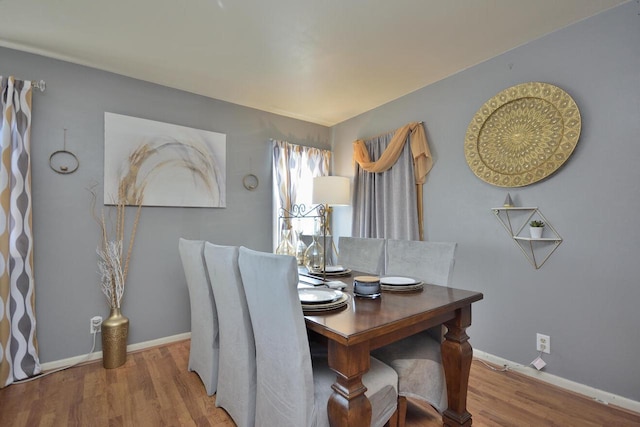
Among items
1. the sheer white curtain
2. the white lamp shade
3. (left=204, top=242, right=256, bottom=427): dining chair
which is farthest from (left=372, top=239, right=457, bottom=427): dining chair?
the sheer white curtain

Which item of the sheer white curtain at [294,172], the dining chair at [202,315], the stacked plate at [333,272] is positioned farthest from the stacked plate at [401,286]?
the sheer white curtain at [294,172]

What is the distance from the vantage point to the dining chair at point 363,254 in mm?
2350

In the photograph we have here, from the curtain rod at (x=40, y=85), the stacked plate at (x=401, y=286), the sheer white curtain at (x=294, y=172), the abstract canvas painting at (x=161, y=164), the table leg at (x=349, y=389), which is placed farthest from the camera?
the sheer white curtain at (x=294, y=172)

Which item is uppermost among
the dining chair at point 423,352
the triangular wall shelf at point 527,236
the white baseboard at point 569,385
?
the triangular wall shelf at point 527,236

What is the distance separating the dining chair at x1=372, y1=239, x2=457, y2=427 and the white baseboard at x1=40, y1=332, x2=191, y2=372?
2121mm

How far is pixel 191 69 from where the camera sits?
2.58 meters

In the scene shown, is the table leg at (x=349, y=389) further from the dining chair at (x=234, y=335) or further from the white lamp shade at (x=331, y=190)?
the white lamp shade at (x=331, y=190)

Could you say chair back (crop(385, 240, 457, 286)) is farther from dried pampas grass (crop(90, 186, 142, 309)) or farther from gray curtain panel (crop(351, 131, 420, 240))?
dried pampas grass (crop(90, 186, 142, 309))

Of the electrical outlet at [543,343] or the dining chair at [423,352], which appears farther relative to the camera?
the electrical outlet at [543,343]

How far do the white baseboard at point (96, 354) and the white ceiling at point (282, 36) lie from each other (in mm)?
2247

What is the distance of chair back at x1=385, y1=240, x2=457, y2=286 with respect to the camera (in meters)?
1.88

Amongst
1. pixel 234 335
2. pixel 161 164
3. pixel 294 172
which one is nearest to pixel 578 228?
pixel 234 335

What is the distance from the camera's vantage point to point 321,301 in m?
1.32

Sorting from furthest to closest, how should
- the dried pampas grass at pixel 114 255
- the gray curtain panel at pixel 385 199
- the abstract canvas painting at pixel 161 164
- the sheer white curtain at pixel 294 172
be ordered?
the sheer white curtain at pixel 294 172 → the gray curtain panel at pixel 385 199 → the abstract canvas painting at pixel 161 164 → the dried pampas grass at pixel 114 255
